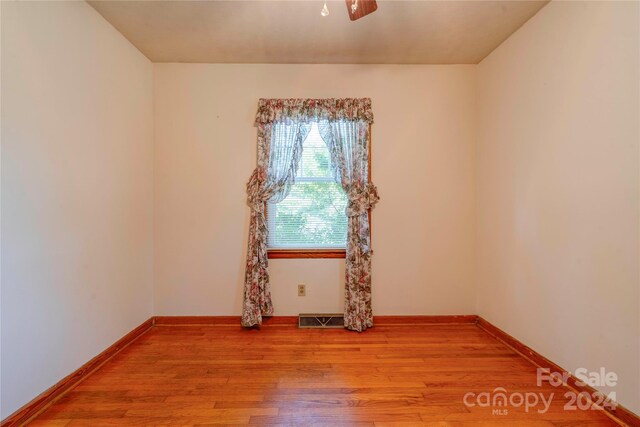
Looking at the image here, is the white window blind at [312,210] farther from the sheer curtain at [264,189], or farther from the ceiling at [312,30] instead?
the ceiling at [312,30]

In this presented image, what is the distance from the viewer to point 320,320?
9.32ft

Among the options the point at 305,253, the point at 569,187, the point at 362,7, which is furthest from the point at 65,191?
the point at 569,187

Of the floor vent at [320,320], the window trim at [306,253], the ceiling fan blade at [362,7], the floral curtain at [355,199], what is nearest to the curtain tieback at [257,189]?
the window trim at [306,253]

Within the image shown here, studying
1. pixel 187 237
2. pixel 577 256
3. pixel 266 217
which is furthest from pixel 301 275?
pixel 577 256

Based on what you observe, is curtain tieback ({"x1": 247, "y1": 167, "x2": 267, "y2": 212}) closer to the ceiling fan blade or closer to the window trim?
the window trim

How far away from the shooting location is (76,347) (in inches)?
76.9

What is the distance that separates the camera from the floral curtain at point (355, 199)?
2.77 m

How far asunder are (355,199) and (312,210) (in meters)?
0.44

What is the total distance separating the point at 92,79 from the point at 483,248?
3516 mm

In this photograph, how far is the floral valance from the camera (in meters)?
2.80

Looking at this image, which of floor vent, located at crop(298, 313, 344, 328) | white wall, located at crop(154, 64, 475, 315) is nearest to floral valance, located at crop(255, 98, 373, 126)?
white wall, located at crop(154, 64, 475, 315)

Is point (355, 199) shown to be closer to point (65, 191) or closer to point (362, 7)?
point (362, 7)

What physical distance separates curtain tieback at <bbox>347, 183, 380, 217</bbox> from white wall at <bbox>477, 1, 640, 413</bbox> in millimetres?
1095

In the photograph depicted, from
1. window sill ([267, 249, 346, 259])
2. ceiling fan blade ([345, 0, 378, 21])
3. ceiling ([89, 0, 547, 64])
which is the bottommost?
window sill ([267, 249, 346, 259])
